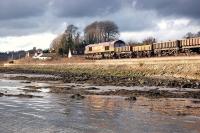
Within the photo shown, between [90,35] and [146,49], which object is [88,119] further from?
[90,35]

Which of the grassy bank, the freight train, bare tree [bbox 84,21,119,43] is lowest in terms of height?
the grassy bank

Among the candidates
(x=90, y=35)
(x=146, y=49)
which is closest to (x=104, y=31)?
(x=90, y=35)

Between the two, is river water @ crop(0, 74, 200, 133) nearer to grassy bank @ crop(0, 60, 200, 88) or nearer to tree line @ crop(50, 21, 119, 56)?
grassy bank @ crop(0, 60, 200, 88)

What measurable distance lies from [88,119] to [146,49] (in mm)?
59106

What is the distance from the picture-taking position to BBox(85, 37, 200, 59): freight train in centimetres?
6194

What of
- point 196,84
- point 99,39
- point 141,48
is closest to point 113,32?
point 99,39

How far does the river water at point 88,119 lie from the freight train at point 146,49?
37.1 metres

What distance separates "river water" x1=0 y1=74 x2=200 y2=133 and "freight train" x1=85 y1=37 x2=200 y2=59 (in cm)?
3712

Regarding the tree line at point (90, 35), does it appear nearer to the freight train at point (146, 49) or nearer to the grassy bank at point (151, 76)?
the freight train at point (146, 49)

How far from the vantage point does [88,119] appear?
19906 mm

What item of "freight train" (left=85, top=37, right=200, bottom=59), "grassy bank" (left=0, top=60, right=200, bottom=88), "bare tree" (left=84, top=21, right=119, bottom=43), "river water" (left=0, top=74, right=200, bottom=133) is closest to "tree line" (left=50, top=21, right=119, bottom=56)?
"bare tree" (left=84, top=21, right=119, bottom=43)

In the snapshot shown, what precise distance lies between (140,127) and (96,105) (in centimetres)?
792

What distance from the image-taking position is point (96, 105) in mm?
25484

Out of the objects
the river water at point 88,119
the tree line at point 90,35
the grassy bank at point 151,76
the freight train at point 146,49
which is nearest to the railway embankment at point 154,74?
the grassy bank at point 151,76
